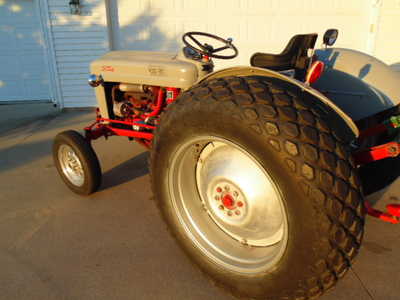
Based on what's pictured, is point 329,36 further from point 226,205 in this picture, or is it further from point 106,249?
point 106,249

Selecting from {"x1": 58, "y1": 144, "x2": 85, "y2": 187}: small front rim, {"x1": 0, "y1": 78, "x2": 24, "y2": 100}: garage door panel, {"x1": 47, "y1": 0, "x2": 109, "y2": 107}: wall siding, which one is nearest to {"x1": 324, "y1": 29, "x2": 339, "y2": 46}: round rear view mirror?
{"x1": 58, "y1": 144, "x2": 85, "y2": 187}: small front rim

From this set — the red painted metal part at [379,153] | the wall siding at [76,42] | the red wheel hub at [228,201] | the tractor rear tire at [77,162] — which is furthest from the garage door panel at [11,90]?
the red painted metal part at [379,153]

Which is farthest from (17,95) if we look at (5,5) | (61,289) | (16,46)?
(61,289)

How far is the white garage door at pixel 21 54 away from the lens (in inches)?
274

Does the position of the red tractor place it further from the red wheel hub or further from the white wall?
the white wall

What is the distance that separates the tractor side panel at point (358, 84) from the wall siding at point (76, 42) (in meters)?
5.12

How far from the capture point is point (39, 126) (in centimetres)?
538

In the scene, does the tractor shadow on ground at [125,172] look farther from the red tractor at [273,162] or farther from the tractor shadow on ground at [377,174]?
the tractor shadow on ground at [377,174]

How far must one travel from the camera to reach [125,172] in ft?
11.3

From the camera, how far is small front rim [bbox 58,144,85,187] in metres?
2.94

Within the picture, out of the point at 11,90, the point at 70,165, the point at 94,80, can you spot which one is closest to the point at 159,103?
the point at 94,80

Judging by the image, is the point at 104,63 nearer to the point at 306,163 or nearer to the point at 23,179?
the point at 23,179

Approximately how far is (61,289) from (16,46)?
7.11m

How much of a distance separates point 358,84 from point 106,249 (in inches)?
80.3
